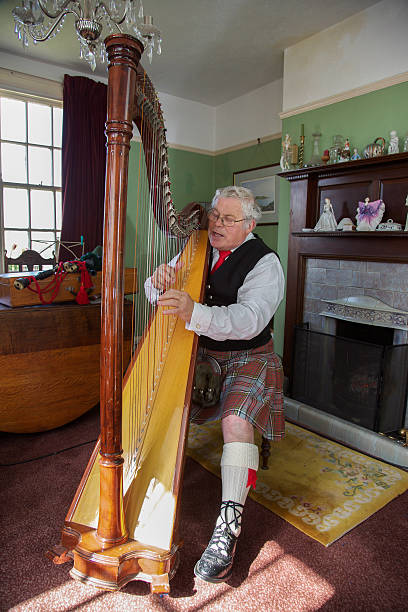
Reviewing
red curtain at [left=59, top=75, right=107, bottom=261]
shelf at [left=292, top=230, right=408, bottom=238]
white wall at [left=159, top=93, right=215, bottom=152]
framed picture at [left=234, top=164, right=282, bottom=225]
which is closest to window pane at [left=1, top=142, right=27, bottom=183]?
red curtain at [left=59, top=75, right=107, bottom=261]

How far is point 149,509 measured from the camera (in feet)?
3.69

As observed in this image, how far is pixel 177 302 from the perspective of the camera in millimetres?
1356

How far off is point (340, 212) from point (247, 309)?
1.73 metres

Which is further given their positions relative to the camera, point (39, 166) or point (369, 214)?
point (39, 166)

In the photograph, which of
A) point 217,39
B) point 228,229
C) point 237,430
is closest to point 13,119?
point 217,39

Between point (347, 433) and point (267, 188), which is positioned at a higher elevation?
point (267, 188)

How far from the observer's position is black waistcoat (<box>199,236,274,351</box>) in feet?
5.76

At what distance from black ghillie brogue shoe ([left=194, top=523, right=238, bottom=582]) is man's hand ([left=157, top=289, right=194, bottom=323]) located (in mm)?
729

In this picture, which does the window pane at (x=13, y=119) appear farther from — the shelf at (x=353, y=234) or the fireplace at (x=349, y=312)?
the shelf at (x=353, y=234)

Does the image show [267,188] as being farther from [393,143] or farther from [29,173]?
[29,173]

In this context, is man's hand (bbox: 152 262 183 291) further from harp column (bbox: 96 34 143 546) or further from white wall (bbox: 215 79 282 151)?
white wall (bbox: 215 79 282 151)

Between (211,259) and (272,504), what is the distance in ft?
3.67

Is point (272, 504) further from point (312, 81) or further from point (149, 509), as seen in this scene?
point (312, 81)

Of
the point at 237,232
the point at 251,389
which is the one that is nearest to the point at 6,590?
the point at 251,389
